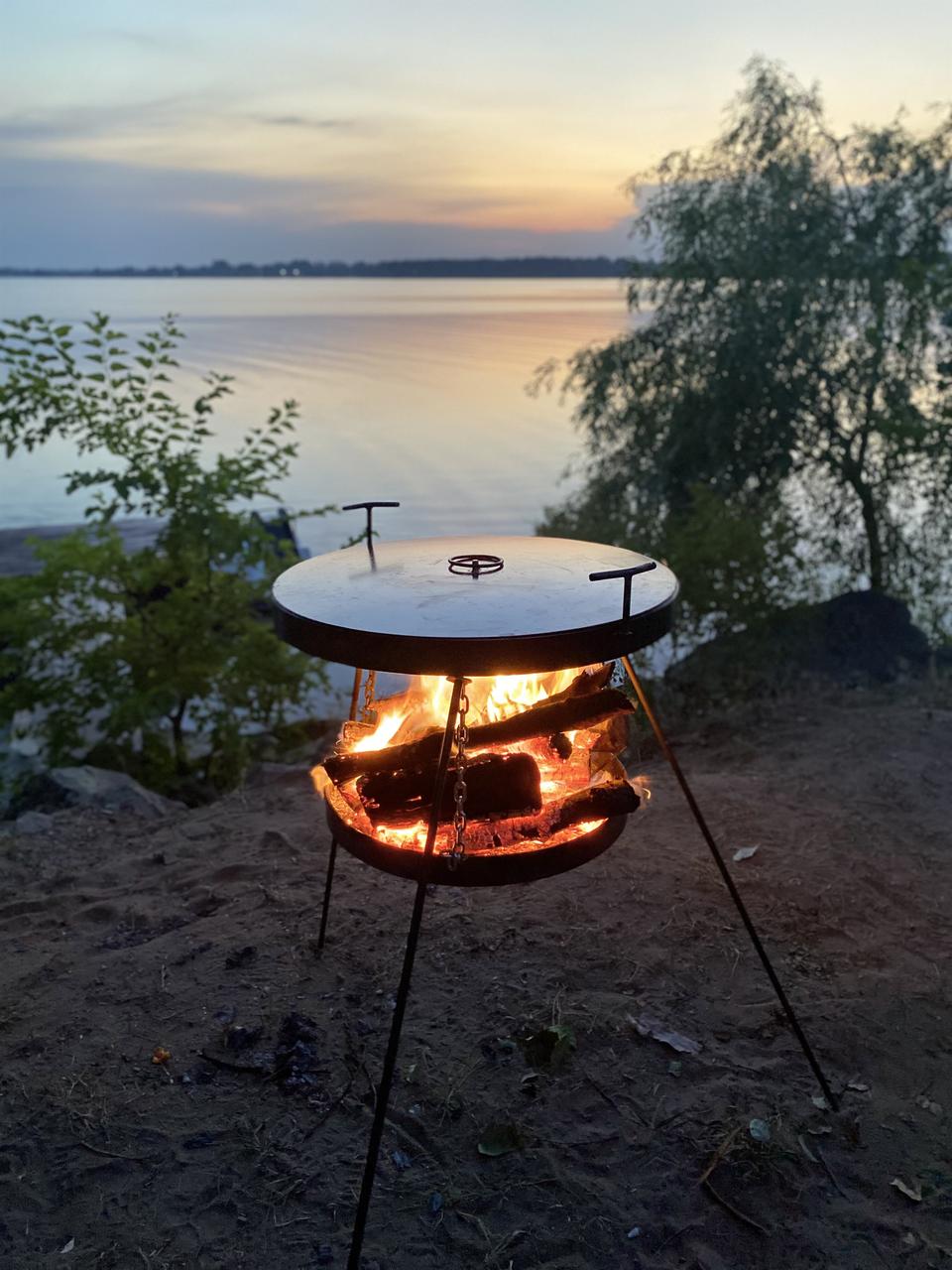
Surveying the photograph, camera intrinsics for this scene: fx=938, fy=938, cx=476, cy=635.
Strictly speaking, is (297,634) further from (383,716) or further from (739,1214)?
(739,1214)

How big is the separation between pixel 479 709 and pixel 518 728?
310mm

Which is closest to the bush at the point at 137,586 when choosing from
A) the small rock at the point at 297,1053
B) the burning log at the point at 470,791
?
the small rock at the point at 297,1053

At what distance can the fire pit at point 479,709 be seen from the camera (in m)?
2.47

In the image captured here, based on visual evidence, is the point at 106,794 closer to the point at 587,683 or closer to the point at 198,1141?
the point at 198,1141

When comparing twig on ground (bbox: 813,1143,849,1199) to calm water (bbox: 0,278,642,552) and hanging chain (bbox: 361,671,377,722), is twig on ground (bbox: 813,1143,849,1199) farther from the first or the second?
calm water (bbox: 0,278,642,552)

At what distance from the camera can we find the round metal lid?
2.44 metres

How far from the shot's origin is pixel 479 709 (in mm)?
3238

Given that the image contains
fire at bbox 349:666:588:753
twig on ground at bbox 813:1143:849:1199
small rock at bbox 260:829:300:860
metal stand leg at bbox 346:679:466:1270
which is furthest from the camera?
small rock at bbox 260:829:300:860

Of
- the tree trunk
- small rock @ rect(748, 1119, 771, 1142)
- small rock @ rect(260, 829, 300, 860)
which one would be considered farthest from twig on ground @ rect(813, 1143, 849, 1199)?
the tree trunk

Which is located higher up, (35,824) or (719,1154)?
(719,1154)

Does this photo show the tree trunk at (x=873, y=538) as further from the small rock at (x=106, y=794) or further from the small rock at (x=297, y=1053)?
the small rock at (x=297, y=1053)

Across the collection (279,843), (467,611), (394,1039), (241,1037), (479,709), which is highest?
(467,611)

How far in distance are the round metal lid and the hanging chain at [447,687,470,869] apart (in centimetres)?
29

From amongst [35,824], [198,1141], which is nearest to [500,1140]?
[198,1141]
